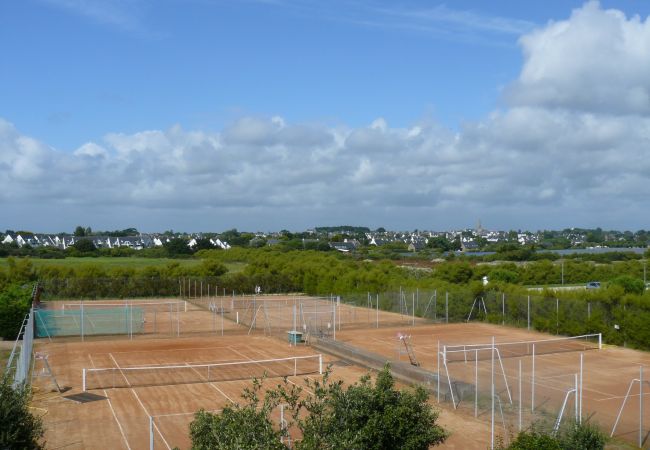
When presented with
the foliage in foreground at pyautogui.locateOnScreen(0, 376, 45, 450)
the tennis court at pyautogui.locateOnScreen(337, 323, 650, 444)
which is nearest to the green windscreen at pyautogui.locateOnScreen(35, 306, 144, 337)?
the tennis court at pyautogui.locateOnScreen(337, 323, 650, 444)

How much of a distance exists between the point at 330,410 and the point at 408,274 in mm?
48999

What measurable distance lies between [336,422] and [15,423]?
538 cm

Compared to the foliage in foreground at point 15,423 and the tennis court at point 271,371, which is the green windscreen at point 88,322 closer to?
the tennis court at point 271,371

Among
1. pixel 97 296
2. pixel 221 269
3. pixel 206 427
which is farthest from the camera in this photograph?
pixel 221 269

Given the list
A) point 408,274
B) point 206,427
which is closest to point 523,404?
point 206,427

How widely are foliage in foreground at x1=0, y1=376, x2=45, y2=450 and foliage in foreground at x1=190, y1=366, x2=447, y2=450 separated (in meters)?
3.48

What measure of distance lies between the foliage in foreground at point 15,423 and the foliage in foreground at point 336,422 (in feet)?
11.4

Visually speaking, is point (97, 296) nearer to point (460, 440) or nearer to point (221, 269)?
point (221, 269)

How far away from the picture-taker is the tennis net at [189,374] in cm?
2467

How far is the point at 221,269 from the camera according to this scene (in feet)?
223

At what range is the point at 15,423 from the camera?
426 inches

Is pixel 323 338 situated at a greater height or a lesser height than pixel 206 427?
lesser

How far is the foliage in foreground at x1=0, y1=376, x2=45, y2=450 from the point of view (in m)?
10.6

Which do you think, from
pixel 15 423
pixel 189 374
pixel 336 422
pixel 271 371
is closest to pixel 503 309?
pixel 271 371
